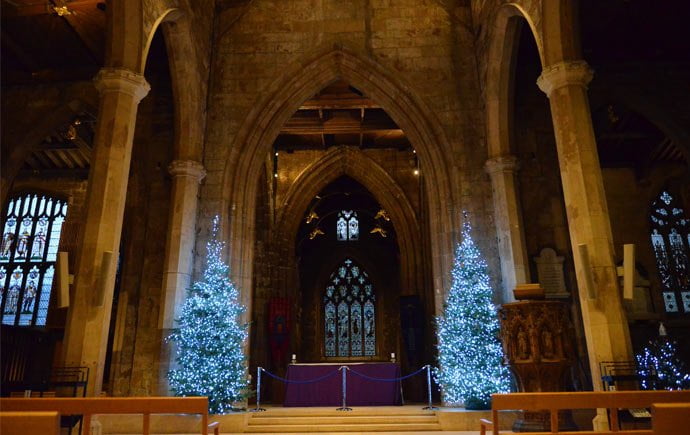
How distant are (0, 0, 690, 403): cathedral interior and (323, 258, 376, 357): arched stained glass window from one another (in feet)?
20.7

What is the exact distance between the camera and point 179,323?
9.01 metres

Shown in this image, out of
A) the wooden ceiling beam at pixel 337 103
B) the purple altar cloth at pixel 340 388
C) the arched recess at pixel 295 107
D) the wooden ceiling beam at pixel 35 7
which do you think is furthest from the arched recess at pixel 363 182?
the wooden ceiling beam at pixel 35 7

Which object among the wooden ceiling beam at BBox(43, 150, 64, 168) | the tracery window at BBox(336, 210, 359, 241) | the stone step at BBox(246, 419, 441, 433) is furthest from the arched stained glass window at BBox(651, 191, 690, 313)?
the wooden ceiling beam at BBox(43, 150, 64, 168)

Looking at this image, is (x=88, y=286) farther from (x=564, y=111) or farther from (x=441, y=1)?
(x=441, y=1)

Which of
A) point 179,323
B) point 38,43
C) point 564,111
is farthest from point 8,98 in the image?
point 564,111

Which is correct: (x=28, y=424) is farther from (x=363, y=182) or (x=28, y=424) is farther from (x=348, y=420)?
(x=363, y=182)

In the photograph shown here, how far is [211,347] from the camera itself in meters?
8.59

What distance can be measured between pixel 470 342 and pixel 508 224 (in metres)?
2.51

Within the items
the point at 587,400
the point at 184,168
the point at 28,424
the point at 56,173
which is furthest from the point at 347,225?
the point at 28,424

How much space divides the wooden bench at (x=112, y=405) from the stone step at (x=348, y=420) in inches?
181

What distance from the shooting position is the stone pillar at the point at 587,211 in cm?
634

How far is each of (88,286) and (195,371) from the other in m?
2.71

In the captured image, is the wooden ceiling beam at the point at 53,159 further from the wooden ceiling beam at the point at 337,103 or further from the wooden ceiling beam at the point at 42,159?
the wooden ceiling beam at the point at 337,103

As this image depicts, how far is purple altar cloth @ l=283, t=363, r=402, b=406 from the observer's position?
10.3 m
